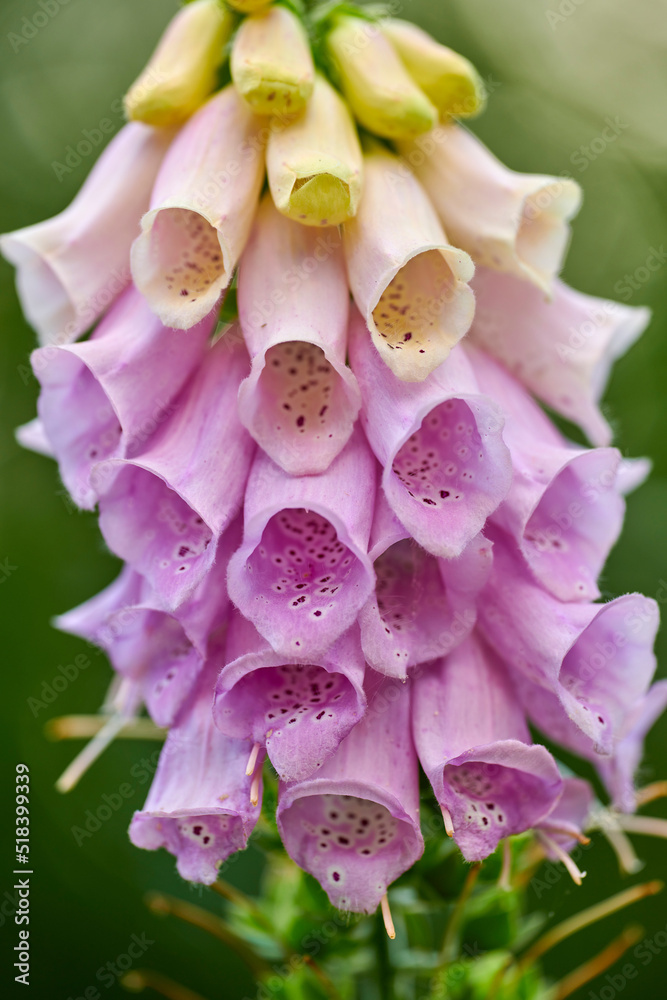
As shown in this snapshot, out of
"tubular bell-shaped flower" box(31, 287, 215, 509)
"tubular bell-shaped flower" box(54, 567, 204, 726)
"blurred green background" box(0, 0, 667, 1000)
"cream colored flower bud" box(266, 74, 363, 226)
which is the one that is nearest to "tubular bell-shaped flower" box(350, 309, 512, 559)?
"cream colored flower bud" box(266, 74, 363, 226)

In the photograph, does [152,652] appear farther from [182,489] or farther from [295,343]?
[295,343]

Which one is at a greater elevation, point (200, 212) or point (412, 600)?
point (200, 212)

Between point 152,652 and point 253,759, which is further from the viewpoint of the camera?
point 152,652

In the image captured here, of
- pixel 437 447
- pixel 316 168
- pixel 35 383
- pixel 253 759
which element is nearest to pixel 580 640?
pixel 437 447

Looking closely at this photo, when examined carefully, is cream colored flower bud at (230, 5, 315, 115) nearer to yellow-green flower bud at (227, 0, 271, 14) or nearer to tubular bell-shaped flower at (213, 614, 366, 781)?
yellow-green flower bud at (227, 0, 271, 14)

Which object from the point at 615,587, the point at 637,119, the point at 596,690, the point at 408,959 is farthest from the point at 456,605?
the point at 637,119

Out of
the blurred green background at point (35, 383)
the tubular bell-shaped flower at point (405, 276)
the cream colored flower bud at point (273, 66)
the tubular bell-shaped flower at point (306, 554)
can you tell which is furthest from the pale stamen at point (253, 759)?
the blurred green background at point (35, 383)
